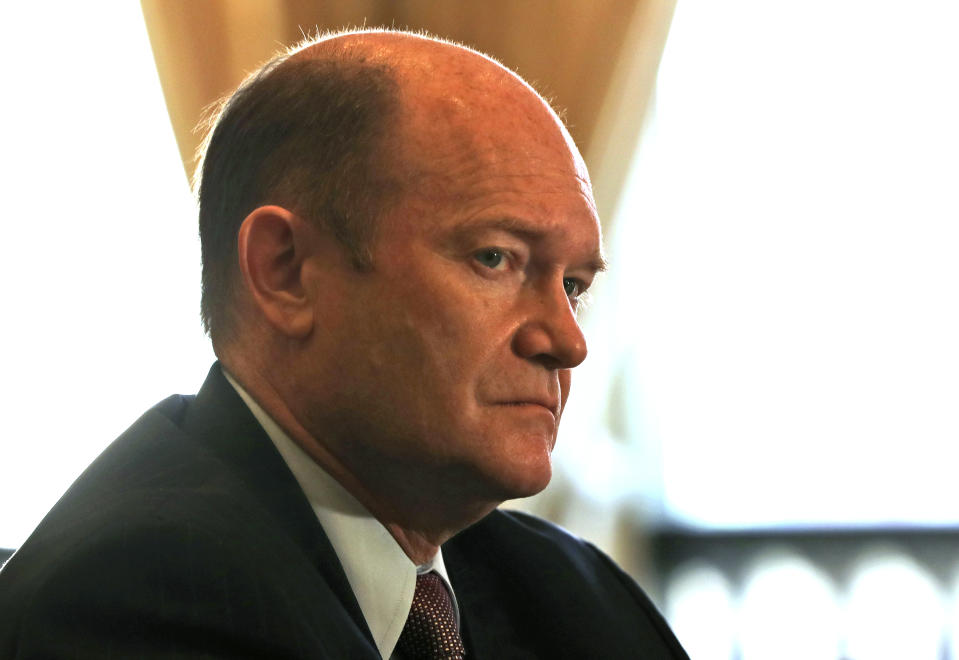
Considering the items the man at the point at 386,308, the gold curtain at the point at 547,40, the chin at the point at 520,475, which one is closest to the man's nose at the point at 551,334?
the man at the point at 386,308

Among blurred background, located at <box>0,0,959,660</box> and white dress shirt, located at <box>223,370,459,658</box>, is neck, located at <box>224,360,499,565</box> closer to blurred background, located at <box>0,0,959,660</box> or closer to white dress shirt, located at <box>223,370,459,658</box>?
white dress shirt, located at <box>223,370,459,658</box>

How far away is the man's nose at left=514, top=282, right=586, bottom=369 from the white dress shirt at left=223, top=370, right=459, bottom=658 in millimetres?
265

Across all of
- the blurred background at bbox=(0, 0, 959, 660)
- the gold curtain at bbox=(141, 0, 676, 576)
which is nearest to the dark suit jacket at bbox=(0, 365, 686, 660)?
the gold curtain at bbox=(141, 0, 676, 576)

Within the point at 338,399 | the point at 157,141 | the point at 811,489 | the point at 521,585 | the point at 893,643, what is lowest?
the point at 893,643

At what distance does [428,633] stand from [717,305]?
1912 millimetres

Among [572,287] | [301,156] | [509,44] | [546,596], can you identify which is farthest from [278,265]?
[509,44]

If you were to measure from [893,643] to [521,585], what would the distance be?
67.9 inches

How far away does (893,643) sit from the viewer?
2.88 m

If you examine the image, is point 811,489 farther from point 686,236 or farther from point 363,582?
point 363,582

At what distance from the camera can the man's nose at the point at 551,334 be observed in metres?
1.27

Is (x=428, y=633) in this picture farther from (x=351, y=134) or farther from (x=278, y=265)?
(x=351, y=134)

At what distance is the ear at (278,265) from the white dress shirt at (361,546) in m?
0.10

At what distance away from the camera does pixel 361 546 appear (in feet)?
4.18

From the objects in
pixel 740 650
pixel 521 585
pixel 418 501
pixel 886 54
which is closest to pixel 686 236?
pixel 886 54
